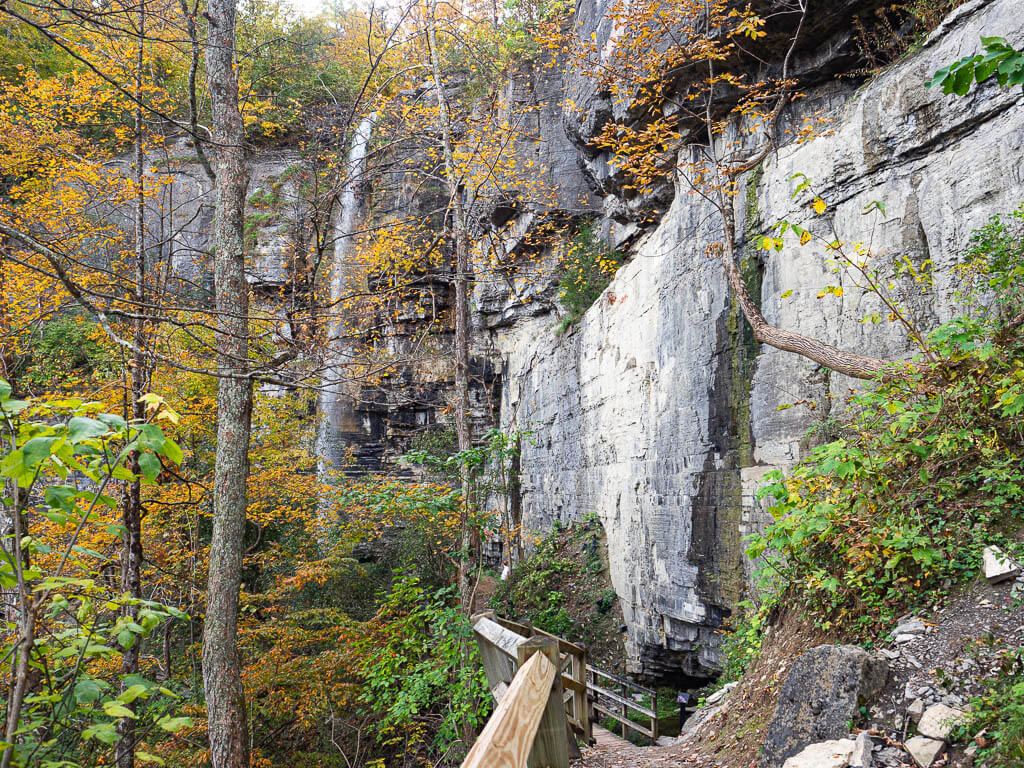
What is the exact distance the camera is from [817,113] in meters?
7.38

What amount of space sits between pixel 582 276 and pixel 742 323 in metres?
6.16

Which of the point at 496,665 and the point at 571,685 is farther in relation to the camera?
the point at 571,685

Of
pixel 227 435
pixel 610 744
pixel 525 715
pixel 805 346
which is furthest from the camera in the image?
pixel 610 744

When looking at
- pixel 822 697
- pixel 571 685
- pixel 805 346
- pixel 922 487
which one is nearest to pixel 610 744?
pixel 571 685

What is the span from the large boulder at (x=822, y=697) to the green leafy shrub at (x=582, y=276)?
10.1m

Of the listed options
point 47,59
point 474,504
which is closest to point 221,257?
point 474,504

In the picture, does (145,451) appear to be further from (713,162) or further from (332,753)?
(332,753)

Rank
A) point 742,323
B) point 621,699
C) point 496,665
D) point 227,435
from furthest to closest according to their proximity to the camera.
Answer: point 621,699, point 742,323, point 227,435, point 496,665

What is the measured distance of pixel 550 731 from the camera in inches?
96.0

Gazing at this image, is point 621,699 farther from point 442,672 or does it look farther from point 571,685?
point 571,685

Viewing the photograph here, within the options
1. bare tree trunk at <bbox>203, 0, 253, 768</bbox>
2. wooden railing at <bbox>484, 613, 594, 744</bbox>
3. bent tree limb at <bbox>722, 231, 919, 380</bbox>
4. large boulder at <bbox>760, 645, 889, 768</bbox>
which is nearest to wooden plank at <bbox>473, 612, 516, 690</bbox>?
wooden railing at <bbox>484, 613, 594, 744</bbox>

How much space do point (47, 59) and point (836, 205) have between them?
24.3m

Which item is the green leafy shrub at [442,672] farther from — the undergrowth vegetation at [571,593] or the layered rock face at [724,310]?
the undergrowth vegetation at [571,593]

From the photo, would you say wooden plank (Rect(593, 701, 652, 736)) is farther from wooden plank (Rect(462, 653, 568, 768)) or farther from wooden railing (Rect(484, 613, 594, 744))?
wooden plank (Rect(462, 653, 568, 768))
